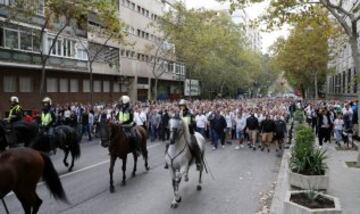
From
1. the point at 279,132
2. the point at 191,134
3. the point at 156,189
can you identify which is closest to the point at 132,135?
the point at 156,189

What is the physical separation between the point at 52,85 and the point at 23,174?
31817 millimetres

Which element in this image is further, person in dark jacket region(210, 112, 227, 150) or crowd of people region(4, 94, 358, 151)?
person in dark jacket region(210, 112, 227, 150)

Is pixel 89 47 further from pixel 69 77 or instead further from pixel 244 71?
pixel 244 71

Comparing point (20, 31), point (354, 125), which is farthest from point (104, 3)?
point (354, 125)

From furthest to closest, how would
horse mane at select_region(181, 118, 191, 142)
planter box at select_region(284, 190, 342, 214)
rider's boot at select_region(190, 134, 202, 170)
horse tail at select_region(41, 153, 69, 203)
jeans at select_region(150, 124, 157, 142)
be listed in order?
jeans at select_region(150, 124, 157, 142) → rider's boot at select_region(190, 134, 202, 170) → horse mane at select_region(181, 118, 191, 142) → horse tail at select_region(41, 153, 69, 203) → planter box at select_region(284, 190, 342, 214)

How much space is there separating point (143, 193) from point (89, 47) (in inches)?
1318

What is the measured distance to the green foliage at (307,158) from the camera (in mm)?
10602

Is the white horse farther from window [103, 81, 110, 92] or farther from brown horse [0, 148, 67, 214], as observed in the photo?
window [103, 81, 110, 92]

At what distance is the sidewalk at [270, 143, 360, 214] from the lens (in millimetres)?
9164

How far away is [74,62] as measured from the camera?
3869 centimetres

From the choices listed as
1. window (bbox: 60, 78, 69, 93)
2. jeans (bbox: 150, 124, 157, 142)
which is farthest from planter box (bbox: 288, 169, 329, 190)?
window (bbox: 60, 78, 69, 93)

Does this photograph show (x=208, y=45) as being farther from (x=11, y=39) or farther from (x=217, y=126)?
(x=217, y=126)

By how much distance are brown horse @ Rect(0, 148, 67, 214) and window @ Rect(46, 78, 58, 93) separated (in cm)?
3060

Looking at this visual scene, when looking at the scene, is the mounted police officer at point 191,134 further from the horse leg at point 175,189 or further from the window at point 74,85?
the window at point 74,85
